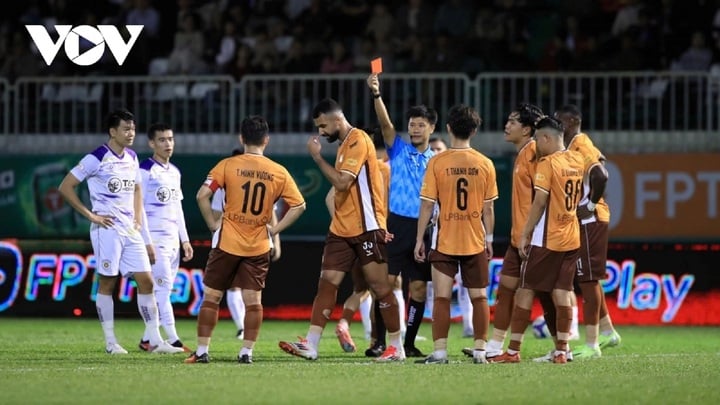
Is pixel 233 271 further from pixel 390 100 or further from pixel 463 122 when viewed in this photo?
pixel 390 100

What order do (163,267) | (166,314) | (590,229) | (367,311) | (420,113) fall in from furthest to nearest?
(367,311)
(163,267)
(166,314)
(590,229)
(420,113)

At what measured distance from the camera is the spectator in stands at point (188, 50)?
23344 mm

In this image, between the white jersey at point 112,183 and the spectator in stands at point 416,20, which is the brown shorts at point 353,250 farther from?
the spectator in stands at point 416,20

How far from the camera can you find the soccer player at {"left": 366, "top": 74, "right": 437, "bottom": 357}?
46.0 ft

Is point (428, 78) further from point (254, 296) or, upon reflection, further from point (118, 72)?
point (254, 296)

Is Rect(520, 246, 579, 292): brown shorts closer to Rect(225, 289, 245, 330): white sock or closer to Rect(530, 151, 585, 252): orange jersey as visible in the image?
Rect(530, 151, 585, 252): orange jersey

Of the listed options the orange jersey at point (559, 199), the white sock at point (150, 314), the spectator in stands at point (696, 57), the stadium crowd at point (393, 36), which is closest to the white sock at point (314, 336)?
the white sock at point (150, 314)

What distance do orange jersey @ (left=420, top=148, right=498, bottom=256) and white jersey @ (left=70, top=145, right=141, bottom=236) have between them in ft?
10.9

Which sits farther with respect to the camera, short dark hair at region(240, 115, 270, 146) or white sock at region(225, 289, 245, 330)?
white sock at region(225, 289, 245, 330)

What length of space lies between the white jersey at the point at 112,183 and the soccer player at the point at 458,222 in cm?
329

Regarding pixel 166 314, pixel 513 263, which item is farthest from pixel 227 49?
pixel 513 263

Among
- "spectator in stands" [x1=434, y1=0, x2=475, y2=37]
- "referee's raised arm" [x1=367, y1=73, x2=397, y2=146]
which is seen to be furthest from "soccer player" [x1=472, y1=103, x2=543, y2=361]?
"spectator in stands" [x1=434, y1=0, x2=475, y2=37]

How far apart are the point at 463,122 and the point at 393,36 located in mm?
10621

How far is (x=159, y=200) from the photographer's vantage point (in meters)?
15.2
